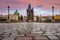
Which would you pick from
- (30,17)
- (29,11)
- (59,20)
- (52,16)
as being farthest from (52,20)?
(29,11)

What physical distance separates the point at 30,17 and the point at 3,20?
68.4 feet

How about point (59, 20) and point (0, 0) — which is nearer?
point (0, 0)

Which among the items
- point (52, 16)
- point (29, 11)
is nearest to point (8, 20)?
point (52, 16)

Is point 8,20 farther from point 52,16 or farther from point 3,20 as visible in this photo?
point 52,16

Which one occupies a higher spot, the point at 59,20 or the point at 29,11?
the point at 29,11

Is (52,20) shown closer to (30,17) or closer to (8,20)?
(8,20)

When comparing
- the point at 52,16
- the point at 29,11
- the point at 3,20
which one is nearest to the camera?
the point at 52,16

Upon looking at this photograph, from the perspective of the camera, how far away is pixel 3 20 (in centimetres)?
3142

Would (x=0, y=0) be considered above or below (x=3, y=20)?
above

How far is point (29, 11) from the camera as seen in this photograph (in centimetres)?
5531

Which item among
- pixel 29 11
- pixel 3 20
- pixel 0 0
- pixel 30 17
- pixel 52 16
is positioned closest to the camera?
pixel 0 0

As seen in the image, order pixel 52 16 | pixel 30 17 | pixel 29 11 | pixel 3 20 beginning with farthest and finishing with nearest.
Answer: pixel 29 11 < pixel 30 17 < pixel 3 20 < pixel 52 16

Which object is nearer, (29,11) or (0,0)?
(0,0)

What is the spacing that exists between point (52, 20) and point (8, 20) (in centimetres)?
925
